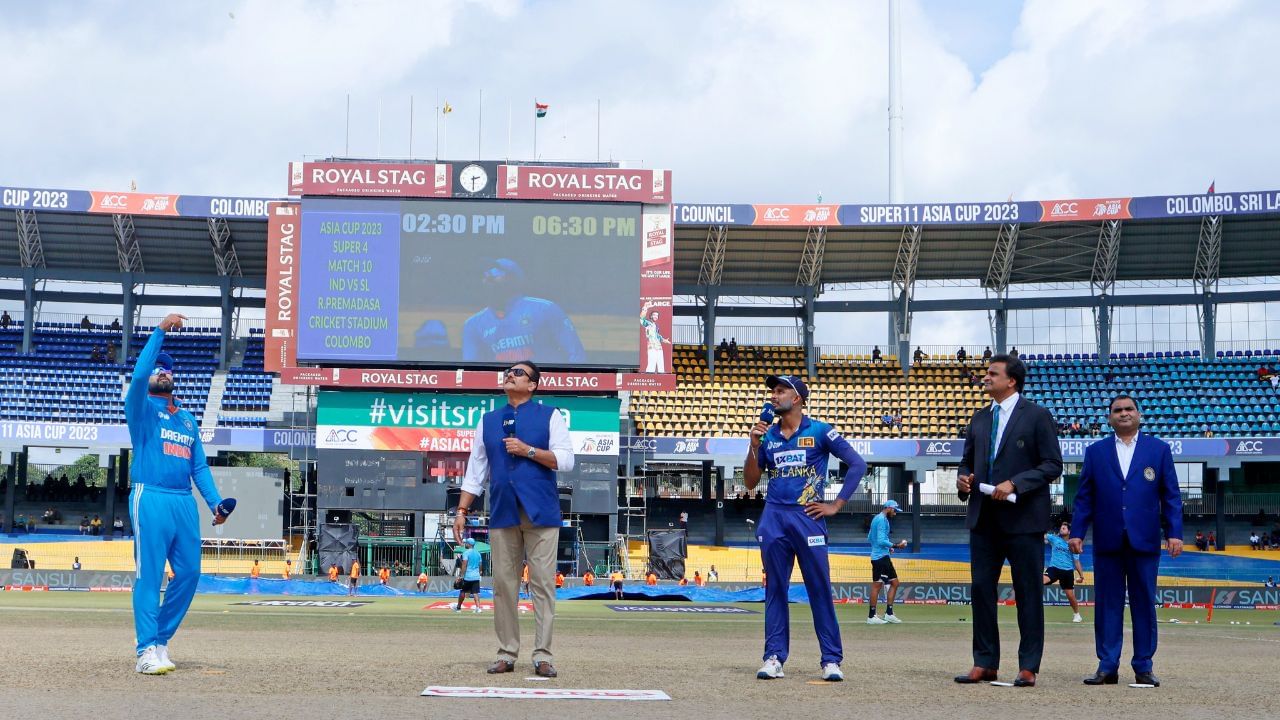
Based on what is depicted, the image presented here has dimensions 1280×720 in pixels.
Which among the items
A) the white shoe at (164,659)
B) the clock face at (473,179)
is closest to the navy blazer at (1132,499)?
the white shoe at (164,659)

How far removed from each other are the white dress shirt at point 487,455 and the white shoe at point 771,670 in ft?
6.14

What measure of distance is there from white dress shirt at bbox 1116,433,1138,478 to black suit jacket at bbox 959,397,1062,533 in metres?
0.76

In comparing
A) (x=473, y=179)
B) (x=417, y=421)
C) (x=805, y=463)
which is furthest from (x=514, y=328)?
(x=805, y=463)

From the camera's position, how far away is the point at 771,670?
27.5ft

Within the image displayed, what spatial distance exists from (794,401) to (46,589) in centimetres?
2594

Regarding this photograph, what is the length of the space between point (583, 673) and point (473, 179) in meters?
27.2

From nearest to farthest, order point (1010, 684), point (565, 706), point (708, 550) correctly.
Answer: point (565, 706)
point (1010, 684)
point (708, 550)

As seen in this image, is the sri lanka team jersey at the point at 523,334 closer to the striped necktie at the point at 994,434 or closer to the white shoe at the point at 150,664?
the striped necktie at the point at 994,434

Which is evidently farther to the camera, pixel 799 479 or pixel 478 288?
pixel 478 288

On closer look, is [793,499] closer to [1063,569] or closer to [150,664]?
[150,664]

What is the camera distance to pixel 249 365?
45562 mm

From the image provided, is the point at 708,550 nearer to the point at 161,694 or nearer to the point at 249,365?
the point at 249,365

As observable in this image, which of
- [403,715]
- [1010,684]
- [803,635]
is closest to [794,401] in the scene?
[1010,684]

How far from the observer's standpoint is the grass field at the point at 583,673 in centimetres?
673
